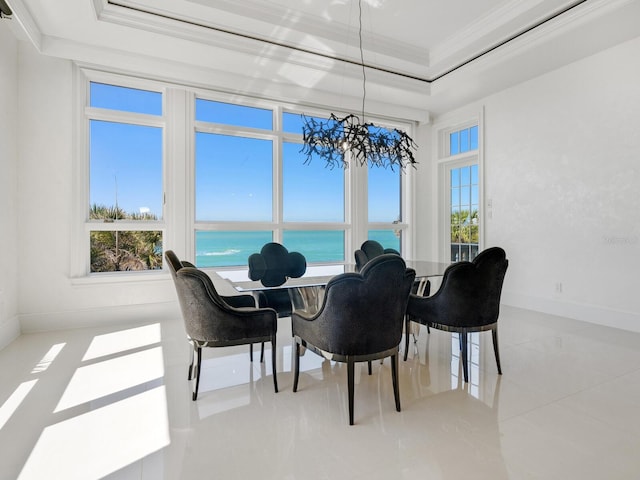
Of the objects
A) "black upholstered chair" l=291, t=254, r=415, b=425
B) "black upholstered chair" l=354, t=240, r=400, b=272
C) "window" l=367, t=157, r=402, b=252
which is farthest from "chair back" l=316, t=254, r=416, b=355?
"window" l=367, t=157, r=402, b=252

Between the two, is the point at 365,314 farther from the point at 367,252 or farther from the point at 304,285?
the point at 367,252

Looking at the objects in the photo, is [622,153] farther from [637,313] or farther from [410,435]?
[410,435]

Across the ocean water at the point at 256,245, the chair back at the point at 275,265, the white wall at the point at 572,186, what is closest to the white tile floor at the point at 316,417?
the chair back at the point at 275,265

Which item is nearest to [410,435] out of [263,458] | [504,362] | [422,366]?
[263,458]

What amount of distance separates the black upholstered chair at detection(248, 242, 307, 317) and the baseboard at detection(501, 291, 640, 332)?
10.6 ft

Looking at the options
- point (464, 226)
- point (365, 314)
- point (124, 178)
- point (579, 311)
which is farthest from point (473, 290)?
point (124, 178)

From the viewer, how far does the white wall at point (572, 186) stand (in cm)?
373

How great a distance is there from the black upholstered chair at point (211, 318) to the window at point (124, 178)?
228 centimetres

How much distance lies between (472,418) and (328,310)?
1025 mm

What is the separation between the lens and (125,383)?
2477 mm

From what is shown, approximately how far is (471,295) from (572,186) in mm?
2816

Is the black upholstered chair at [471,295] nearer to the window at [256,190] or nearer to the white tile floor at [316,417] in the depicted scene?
the white tile floor at [316,417]

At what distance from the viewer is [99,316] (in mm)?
3973

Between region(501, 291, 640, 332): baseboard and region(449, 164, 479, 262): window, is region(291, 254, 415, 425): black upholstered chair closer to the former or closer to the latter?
region(501, 291, 640, 332): baseboard
